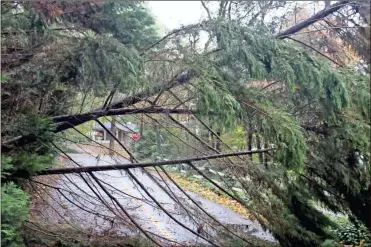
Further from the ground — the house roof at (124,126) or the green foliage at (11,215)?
the house roof at (124,126)

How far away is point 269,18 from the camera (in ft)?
13.7

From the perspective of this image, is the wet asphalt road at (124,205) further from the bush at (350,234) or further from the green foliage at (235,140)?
the bush at (350,234)

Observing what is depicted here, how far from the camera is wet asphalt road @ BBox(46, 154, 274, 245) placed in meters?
4.04

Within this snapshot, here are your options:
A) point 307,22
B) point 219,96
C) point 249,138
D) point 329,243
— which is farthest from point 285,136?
point 307,22

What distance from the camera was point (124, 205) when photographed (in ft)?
13.8

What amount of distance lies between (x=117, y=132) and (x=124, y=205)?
89cm

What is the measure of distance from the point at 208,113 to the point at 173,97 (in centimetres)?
70

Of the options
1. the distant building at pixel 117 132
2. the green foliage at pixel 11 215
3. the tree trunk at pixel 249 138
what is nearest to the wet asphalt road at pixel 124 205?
the distant building at pixel 117 132

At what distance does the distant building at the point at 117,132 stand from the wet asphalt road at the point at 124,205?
0.80 ft

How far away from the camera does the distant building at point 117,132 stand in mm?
4141

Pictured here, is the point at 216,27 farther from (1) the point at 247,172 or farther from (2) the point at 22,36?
(2) the point at 22,36

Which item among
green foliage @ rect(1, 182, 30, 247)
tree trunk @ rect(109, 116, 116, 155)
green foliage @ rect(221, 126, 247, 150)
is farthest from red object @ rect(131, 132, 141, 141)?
green foliage @ rect(1, 182, 30, 247)

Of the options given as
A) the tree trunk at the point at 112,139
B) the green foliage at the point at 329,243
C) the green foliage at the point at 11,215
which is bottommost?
the green foliage at the point at 329,243

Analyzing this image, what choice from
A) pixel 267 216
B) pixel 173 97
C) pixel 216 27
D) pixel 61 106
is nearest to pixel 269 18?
pixel 216 27
